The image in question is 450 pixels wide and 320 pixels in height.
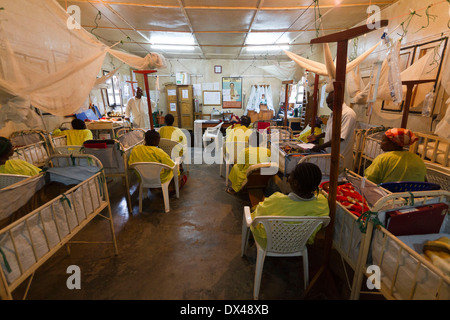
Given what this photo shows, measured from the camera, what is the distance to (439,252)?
3.79 feet

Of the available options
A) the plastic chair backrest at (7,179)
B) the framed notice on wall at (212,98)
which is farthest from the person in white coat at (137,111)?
the plastic chair backrest at (7,179)

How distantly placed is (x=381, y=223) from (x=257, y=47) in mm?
6724

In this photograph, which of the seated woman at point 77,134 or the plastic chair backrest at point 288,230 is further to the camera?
the seated woman at point 77,134

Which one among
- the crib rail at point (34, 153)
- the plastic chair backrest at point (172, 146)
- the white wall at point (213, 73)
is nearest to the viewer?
the crib rail at point (34, 153)

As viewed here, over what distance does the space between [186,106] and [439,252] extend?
8.53m

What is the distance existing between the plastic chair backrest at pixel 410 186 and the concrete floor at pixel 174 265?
88cm

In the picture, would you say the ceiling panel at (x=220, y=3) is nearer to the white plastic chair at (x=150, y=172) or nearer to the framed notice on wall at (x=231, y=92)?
the white plastic chair at (x=150, y=172)

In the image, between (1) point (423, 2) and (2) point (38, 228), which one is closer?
(2) point (38, 228)

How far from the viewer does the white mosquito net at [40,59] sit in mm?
1509

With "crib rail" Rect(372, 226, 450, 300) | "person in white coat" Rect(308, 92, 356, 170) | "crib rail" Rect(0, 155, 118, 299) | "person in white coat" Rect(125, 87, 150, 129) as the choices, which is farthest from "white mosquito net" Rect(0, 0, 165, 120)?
"person in white coat" Rect(125, 87, 150, 129)
